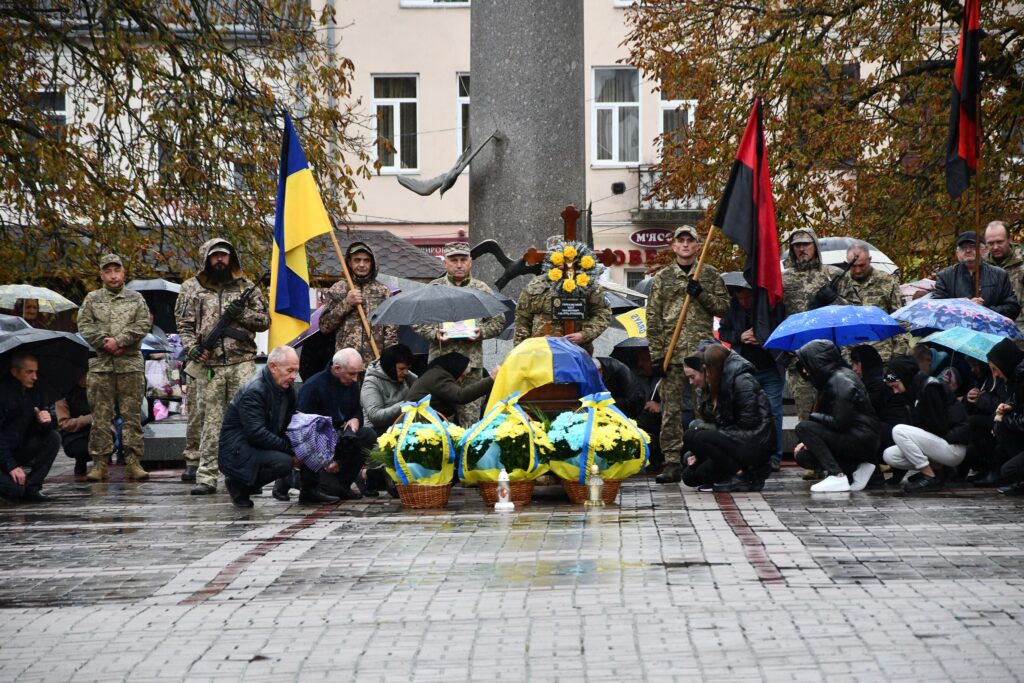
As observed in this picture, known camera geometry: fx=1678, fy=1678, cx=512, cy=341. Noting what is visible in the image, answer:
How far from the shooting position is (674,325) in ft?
48.2

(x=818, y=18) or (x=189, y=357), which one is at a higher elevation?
(x=818, y=18)

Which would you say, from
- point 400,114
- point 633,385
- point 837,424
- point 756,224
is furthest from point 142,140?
point 400,114

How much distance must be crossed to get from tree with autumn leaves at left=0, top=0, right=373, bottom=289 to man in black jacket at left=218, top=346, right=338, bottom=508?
16.8ft

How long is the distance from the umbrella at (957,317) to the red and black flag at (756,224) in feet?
3.80

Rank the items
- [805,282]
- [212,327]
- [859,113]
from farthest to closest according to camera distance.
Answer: [859,113]
[805,282]
[212,327]

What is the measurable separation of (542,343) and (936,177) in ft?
32.8

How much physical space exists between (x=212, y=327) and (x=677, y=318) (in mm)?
4059

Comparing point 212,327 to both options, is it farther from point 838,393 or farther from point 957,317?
point 957,317

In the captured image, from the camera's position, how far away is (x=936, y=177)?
2134 cm

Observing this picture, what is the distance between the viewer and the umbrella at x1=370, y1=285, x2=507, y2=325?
13.5 metres

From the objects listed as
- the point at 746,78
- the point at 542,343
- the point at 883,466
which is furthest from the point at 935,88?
the point at 542,343

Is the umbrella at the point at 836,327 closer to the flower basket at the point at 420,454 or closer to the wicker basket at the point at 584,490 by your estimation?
the wicker basket at the point at 584,490

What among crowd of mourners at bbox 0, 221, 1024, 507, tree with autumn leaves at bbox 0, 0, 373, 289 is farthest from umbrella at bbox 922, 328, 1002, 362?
tree with autumn leaves at bbox 0, 0, 373, 289

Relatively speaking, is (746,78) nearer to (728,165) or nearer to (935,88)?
(728,165)
